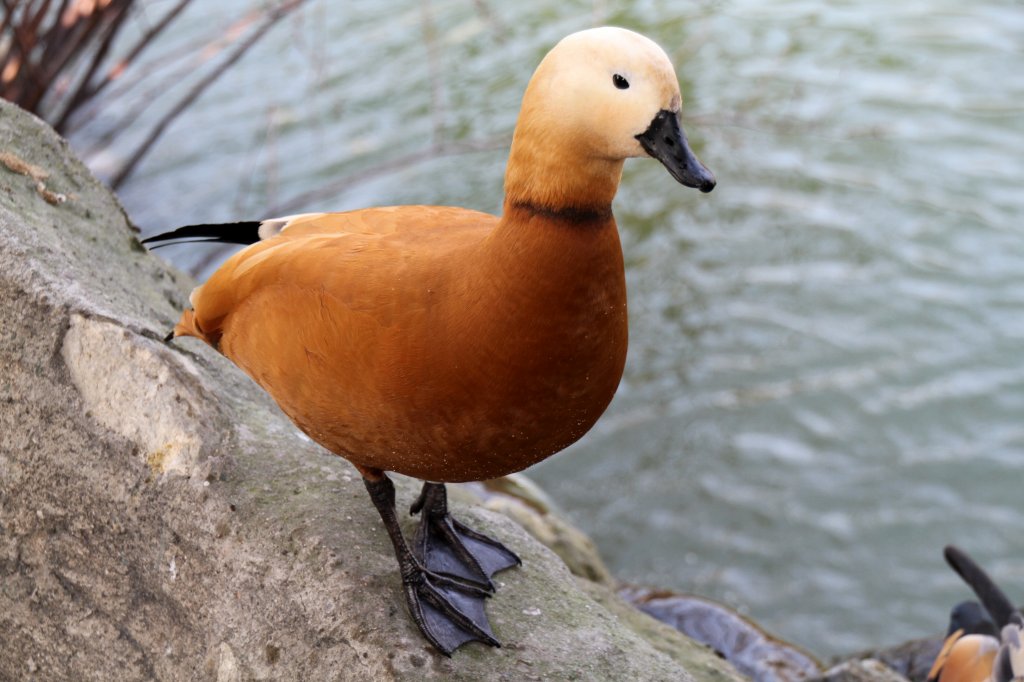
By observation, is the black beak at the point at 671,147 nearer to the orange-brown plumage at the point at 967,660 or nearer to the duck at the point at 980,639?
the duck at the point at 980,639

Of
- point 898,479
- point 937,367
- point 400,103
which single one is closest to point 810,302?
point 937,367

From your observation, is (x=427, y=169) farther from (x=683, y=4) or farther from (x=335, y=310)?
(x=335, y=310)

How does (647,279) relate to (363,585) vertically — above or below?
below

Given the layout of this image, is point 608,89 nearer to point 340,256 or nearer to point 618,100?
point 618,100

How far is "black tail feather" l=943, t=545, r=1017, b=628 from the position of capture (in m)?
4.61

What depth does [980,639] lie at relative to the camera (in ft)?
14.3

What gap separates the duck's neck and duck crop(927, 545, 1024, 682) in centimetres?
266

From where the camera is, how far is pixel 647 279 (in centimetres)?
746

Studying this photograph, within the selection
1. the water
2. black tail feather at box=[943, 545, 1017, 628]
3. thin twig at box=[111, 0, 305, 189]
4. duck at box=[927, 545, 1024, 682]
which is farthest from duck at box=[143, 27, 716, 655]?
the water

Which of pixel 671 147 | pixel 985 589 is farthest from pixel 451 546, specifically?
pixel 985 589

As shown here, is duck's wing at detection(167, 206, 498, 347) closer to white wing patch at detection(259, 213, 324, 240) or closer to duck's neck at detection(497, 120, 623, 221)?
white wing patch at detection(259, 213, 324, 240)

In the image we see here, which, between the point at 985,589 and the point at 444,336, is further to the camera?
the point at 985,589

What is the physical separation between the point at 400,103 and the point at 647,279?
2486 mm

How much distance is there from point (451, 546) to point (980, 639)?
2.34 metres
